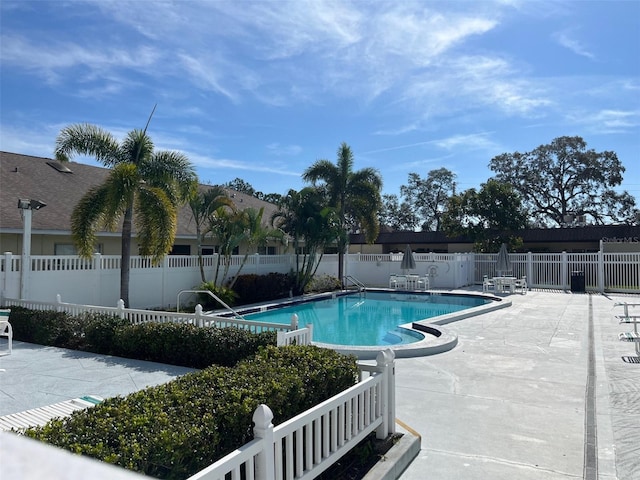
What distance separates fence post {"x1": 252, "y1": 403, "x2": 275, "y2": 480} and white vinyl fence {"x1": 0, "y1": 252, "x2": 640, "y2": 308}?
464 inches

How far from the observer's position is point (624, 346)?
33.0ft

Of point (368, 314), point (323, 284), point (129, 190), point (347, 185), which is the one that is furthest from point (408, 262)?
point (129, 190)

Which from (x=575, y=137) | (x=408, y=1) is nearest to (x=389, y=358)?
(x=408, y=1)

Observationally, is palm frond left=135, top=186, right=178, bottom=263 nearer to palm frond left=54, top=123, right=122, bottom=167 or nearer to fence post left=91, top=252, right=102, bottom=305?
palm frond left=54, top=123, right=122, bottom=167

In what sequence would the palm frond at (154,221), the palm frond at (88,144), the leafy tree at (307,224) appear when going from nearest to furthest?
the palm frond at (154,221), the palm frond at (88,144), the leafy tree at (307,224)

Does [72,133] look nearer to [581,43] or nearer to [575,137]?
[581,43]

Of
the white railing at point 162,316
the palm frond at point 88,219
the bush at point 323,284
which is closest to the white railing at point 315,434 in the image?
the white railing at point 162,316

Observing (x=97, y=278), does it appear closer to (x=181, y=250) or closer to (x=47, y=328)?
(x=47, y=328)

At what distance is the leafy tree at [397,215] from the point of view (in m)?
55.8

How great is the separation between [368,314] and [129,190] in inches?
394

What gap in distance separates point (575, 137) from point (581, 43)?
3797 centimetres

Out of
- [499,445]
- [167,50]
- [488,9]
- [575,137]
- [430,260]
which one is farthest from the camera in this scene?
[575,137]

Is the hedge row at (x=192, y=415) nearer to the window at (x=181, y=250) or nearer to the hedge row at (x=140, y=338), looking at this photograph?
the hedge row at (x=140, y=338)

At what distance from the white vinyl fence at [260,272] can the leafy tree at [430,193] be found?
2731cm
